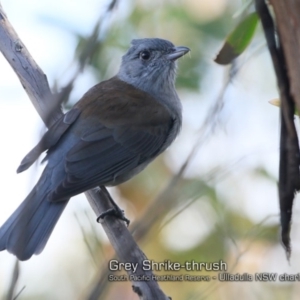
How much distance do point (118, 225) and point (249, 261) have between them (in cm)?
111

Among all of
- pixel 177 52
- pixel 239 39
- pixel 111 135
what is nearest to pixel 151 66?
pixel 177 52

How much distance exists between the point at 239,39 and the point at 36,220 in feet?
5.69

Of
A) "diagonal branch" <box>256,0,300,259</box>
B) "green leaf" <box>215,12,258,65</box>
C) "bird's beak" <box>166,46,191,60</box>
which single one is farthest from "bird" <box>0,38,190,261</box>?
"diagonal branch" <box>256,0,300,259</box>

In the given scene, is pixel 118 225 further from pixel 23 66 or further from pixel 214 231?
pixel 23 66

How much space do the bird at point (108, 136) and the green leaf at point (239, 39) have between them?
134cm

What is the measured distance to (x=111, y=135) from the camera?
146 inches

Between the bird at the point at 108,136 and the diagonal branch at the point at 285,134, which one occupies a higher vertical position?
the diagonal branch at the point at 285,134

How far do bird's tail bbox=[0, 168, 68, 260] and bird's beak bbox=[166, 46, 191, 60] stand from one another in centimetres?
144

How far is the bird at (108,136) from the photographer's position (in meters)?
3.18

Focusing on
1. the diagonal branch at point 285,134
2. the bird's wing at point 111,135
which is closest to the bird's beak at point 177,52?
the bird's wing at point 111,135

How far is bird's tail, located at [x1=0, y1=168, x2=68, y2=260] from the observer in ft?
9.34

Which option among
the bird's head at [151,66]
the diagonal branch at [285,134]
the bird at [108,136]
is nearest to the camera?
the diagonal branch at [285,134]

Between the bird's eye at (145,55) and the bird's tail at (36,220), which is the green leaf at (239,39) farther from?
the bird's eye at (145,55)

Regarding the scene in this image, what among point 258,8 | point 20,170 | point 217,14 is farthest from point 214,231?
point 258,8
